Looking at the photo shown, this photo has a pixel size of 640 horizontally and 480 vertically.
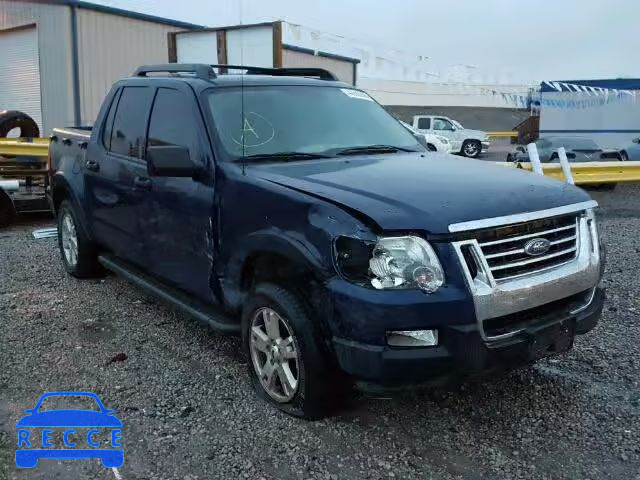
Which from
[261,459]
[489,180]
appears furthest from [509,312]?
[261,459]

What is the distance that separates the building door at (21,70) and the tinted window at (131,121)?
47.0 ft

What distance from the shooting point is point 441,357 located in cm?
292

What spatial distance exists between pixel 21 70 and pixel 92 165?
1526cm

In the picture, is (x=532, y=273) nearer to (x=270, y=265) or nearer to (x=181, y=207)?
(x=270, y=265)

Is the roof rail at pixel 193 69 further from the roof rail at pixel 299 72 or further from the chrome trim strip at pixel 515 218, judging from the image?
the chrome trim strip at pixel 515 218

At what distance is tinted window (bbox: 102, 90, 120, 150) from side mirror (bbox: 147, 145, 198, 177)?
1.62 metres

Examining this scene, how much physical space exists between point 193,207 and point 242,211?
532 mm

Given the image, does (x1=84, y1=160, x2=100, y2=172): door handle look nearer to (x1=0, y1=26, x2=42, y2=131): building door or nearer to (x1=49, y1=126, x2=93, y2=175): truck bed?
(x1=49, y1=126, x2=93, y2=175): truck bed

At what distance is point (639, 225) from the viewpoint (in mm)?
9281

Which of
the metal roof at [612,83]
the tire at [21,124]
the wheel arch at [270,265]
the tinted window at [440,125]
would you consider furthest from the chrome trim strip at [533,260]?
the metal roof at [612,83]

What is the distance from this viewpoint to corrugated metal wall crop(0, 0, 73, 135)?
662 inches

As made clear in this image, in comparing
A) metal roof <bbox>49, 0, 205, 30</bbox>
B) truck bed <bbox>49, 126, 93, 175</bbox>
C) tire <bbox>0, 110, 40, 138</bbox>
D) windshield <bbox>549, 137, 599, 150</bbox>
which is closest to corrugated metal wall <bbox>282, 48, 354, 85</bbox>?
metal roof <bbox>49, 0, 205, 30</bbox>

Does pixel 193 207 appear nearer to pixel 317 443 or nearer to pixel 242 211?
pixel 242 211

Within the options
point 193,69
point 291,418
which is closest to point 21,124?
point 193,69
